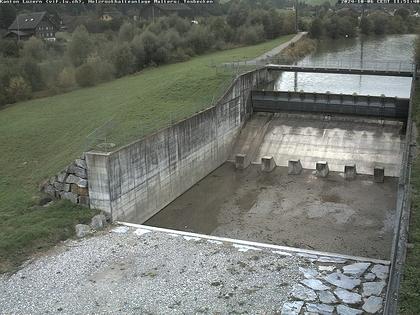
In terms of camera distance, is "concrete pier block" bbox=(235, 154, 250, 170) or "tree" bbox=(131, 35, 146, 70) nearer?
"concrete pier block" bbox=(235, 154, 250, 170)

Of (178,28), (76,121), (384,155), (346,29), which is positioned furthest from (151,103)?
(346,29)

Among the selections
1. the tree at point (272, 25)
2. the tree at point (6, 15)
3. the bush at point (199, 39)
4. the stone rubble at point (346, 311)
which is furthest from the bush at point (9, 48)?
the stone rubble at point (346, 311)

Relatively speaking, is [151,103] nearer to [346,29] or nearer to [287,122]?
[287,122]

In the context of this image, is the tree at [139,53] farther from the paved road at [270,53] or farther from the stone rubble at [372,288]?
the stone rubble at [372,288]

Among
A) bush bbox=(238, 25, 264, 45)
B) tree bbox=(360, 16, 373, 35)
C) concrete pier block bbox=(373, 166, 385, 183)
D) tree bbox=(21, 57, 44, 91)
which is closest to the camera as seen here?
concrete pier block bbox=(373, 166, 385, 183)

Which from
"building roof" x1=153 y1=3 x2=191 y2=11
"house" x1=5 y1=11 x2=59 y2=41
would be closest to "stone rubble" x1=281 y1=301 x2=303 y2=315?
"house" x1=5 y1=11 x2=59 y2=41

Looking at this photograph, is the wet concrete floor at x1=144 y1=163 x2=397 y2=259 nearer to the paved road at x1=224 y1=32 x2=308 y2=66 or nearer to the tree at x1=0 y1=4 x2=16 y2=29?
the paved road at x1=224 y1=32 x2=308 y2=66

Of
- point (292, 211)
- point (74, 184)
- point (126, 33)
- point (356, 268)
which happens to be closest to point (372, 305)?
point (356, 268)

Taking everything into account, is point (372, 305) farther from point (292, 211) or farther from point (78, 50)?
point (78, 50)
